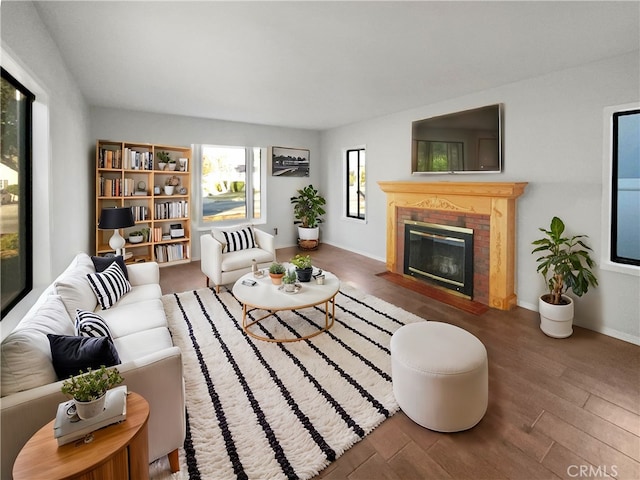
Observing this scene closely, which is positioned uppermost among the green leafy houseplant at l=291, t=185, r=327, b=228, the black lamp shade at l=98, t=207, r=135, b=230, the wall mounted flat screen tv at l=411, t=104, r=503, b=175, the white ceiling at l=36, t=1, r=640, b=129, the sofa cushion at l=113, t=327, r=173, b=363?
the white ceiling at l=36, t=1, r=640, b=129

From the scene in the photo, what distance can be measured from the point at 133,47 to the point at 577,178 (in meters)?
4.28

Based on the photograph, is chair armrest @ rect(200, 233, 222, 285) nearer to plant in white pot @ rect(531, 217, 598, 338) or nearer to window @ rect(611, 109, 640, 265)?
plant in white pot @ rect(531, 217, 598, 338)

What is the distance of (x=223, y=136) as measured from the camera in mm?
5816

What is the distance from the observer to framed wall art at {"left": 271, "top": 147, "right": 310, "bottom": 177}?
651 centimetres

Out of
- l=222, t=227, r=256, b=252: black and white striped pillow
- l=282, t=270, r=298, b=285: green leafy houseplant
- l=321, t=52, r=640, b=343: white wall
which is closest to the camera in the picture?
l=321, t=52, r=640, b=343: white wall

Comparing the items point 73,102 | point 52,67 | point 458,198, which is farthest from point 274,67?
point 458,198

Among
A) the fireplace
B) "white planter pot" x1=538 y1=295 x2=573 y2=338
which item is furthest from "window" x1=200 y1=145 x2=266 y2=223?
"white planter pot" x1=538 y1=295 x2=573 y2=338

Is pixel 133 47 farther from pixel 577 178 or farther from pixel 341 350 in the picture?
pixel 577 178

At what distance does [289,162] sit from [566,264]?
16.9ft

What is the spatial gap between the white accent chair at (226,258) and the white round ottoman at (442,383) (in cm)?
265

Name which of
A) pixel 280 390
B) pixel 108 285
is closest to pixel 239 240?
pixel 108 285

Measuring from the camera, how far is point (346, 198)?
6.52 meters

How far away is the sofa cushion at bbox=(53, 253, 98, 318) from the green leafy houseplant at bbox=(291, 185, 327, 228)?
172 inches

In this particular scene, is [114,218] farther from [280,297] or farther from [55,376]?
[55,376]
